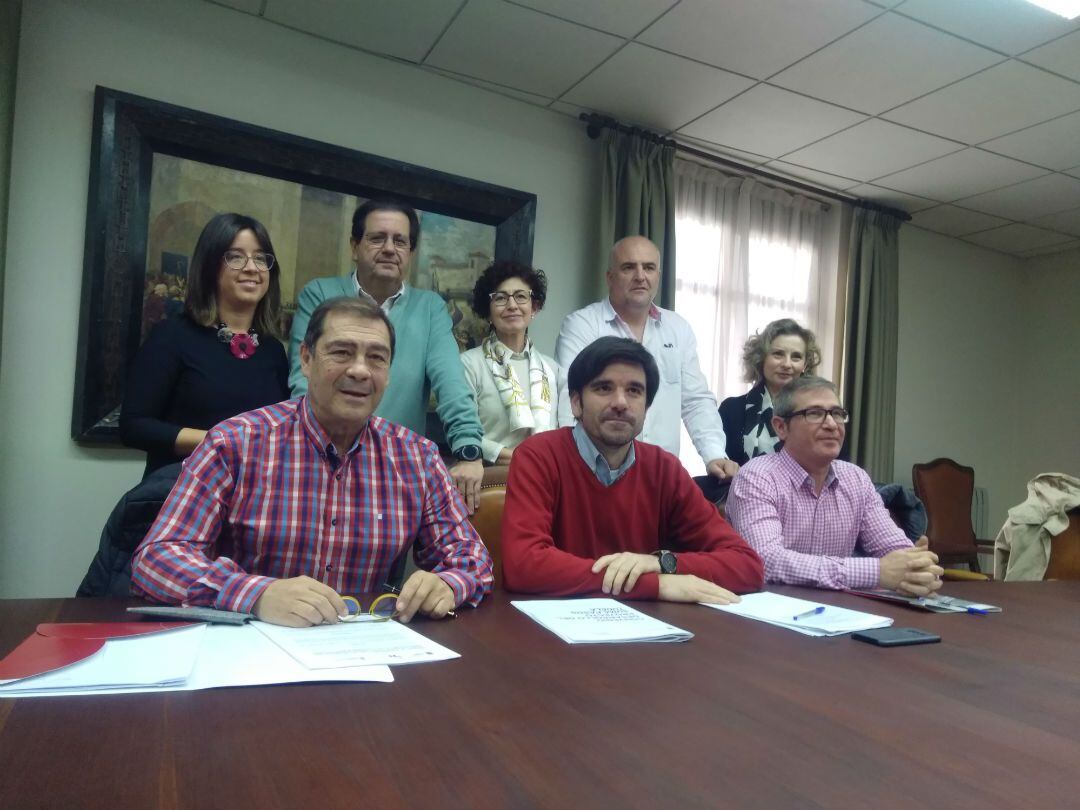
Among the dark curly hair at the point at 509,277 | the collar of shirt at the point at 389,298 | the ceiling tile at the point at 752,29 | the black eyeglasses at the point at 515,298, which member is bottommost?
the collar of shirt at the point at 389,298

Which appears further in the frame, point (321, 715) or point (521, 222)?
point (521, 222)

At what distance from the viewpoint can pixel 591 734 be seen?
70cm

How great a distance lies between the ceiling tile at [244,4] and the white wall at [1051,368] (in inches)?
225

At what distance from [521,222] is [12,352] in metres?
2.13

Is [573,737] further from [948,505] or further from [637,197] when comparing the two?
[948,505]

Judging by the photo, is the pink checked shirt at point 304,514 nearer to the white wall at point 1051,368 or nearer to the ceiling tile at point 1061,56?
the ceiling tile at point 1061,56

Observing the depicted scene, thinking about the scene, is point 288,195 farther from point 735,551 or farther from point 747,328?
point 747,328

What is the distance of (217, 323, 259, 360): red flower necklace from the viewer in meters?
2.02

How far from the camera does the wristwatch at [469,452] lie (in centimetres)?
205

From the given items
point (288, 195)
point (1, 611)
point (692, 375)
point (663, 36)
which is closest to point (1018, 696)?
point (1, 611)

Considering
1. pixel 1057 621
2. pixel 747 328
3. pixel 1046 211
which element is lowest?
pixel 1057 621

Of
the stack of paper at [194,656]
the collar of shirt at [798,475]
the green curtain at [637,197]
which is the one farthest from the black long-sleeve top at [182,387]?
the green curtain at [637,197]

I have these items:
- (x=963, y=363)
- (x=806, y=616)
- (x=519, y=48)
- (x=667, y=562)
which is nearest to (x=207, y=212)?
(x=519, y=48)

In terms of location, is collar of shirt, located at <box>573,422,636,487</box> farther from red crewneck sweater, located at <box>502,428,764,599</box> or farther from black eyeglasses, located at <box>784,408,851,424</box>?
black eyeglasses, located at <box>784,408,851,424</box>
